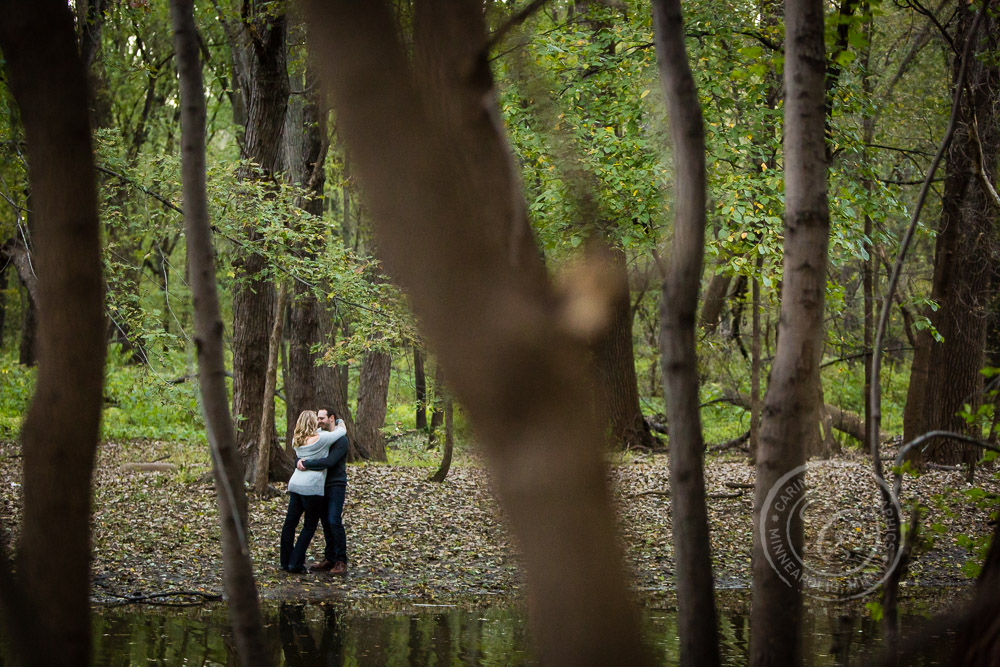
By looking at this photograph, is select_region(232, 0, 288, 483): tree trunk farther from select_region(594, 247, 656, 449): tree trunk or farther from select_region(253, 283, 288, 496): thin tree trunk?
select_region(594, 247, 656, 449): tree trunk

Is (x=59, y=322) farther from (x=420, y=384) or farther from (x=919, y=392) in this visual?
(x=420, y=384)

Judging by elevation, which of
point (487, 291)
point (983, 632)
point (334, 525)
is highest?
point (487, 291)

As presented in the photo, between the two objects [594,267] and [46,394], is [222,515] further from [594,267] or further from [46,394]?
[594,267]

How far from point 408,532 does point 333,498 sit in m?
2.40

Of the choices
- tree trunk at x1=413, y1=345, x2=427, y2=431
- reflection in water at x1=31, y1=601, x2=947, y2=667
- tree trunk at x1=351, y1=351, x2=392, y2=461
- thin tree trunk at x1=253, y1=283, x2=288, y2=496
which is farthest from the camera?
tree trunk at x1=351, y1=351, x2=392, y2=461

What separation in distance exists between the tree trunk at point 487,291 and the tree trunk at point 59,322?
1.72 m

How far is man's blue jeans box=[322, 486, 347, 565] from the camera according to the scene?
32.5ft

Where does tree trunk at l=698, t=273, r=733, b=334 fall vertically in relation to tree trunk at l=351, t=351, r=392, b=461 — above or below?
above

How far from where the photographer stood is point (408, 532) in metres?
12.1

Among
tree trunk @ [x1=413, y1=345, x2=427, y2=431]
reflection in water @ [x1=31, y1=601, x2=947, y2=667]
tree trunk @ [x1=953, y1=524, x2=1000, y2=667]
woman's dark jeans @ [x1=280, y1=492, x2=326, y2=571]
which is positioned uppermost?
tree trunk @ [x1=413, y1=345, x2=427, y2=431]

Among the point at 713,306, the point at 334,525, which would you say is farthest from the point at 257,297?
the point at 713,306

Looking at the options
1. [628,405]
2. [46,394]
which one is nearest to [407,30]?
[46,394]

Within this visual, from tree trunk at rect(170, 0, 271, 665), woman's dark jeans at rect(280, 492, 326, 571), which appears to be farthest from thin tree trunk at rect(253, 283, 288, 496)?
tree trunk at rect(170, 0, 271, 665)

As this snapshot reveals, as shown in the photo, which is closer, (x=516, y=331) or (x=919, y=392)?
(x=516, y=331)
